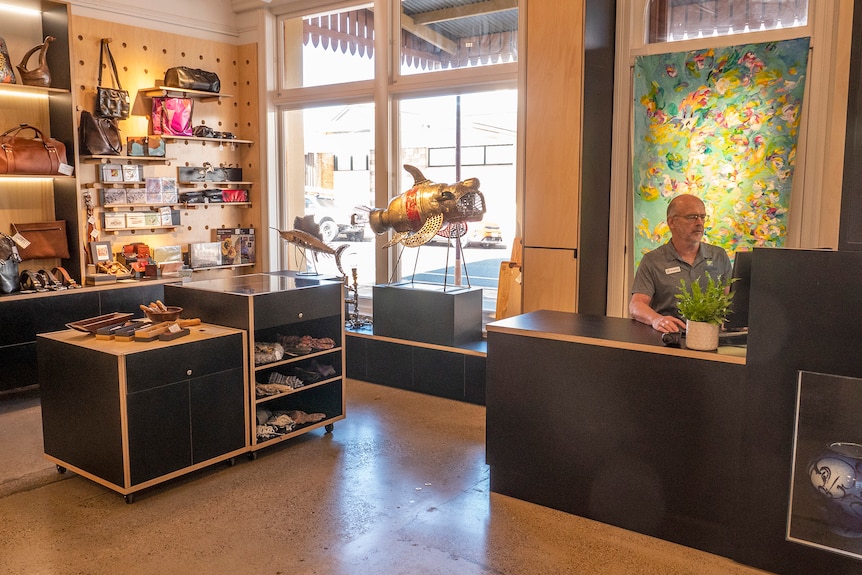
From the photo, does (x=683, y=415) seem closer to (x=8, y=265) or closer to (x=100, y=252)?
(x=8, y=265)

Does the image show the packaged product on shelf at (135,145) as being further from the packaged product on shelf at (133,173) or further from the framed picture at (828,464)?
the framed picture at (828,464)

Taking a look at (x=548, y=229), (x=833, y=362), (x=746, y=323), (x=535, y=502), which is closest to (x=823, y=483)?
(x=833, y=362)

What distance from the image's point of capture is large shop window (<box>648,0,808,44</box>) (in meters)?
4.05

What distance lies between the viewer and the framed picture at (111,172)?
553cm

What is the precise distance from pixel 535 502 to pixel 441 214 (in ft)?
6.45

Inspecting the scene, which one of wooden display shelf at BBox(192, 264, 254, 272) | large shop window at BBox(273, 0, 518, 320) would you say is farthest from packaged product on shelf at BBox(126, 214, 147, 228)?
large shop window at BBox(273, 0, 518, 320)

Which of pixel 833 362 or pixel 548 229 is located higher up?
pixel 548 229

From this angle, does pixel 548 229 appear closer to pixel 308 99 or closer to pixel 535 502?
pixel 535 502

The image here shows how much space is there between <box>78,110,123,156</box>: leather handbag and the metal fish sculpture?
7.71 feet

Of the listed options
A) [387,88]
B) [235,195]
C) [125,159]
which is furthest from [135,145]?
[387,88]

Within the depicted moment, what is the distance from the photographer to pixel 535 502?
3375 mm

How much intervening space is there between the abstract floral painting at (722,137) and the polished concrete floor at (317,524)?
6.70 feet

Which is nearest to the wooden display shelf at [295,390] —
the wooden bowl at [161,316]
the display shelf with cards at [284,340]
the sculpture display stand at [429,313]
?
the display shelf with cards at [284,340]

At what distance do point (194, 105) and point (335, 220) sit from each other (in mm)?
1623
